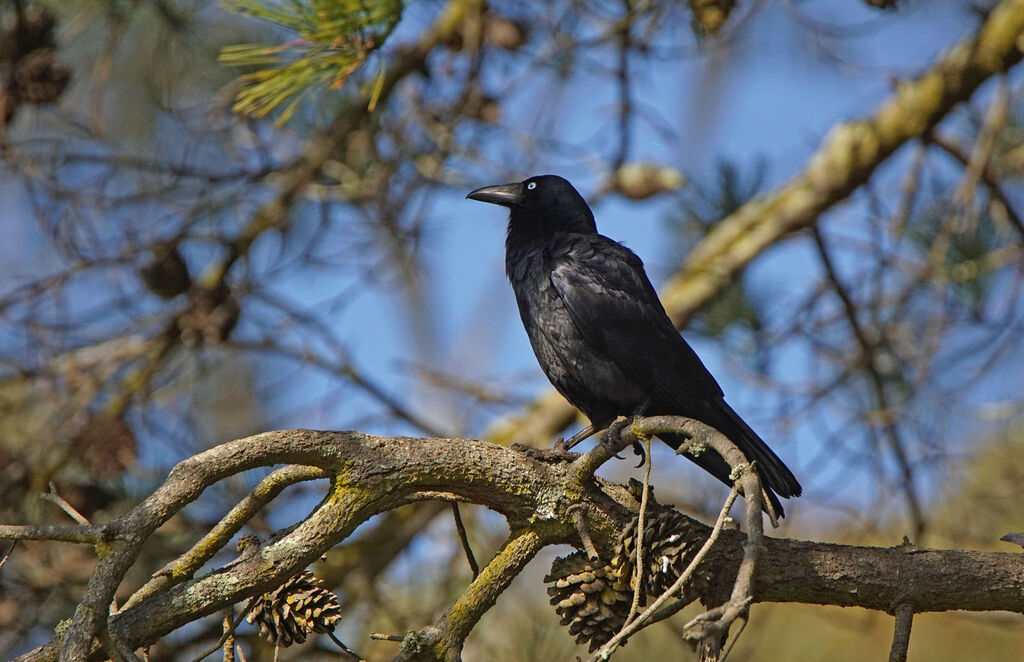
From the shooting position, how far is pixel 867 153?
4062mm

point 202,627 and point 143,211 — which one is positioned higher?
point 143,211

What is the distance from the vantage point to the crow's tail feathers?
271cm

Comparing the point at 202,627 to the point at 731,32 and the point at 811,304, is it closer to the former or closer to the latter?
the point at 811,304

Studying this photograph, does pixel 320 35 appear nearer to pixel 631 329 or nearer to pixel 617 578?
pixel 631 329

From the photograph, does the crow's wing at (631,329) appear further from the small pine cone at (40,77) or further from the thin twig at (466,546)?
the small pine cone at (40,77)

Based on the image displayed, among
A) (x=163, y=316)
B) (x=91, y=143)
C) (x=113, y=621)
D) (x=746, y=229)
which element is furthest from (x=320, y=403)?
(x=113, y=621)

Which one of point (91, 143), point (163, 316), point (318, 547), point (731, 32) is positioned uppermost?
point (731, 32)

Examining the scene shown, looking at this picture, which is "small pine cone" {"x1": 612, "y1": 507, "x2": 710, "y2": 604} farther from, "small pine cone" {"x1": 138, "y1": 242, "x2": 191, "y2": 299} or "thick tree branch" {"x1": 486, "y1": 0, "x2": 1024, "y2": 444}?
"small pine cone" {"x1": 138, "y1": 242, "x2": 191, "y2": 299}

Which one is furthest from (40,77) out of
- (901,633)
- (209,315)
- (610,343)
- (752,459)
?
(901,633)

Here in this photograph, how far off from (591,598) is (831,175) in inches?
101

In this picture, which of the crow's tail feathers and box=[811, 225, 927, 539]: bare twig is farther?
box=[811, 225, 927, 539]: bare twig

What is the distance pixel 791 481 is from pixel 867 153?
1.88 meters

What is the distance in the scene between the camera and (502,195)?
380 centimetres

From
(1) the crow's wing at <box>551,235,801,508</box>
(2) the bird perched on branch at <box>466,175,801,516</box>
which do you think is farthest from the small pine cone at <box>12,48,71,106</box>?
(1) the crow's wing at <box>551,235,801,508</box>
